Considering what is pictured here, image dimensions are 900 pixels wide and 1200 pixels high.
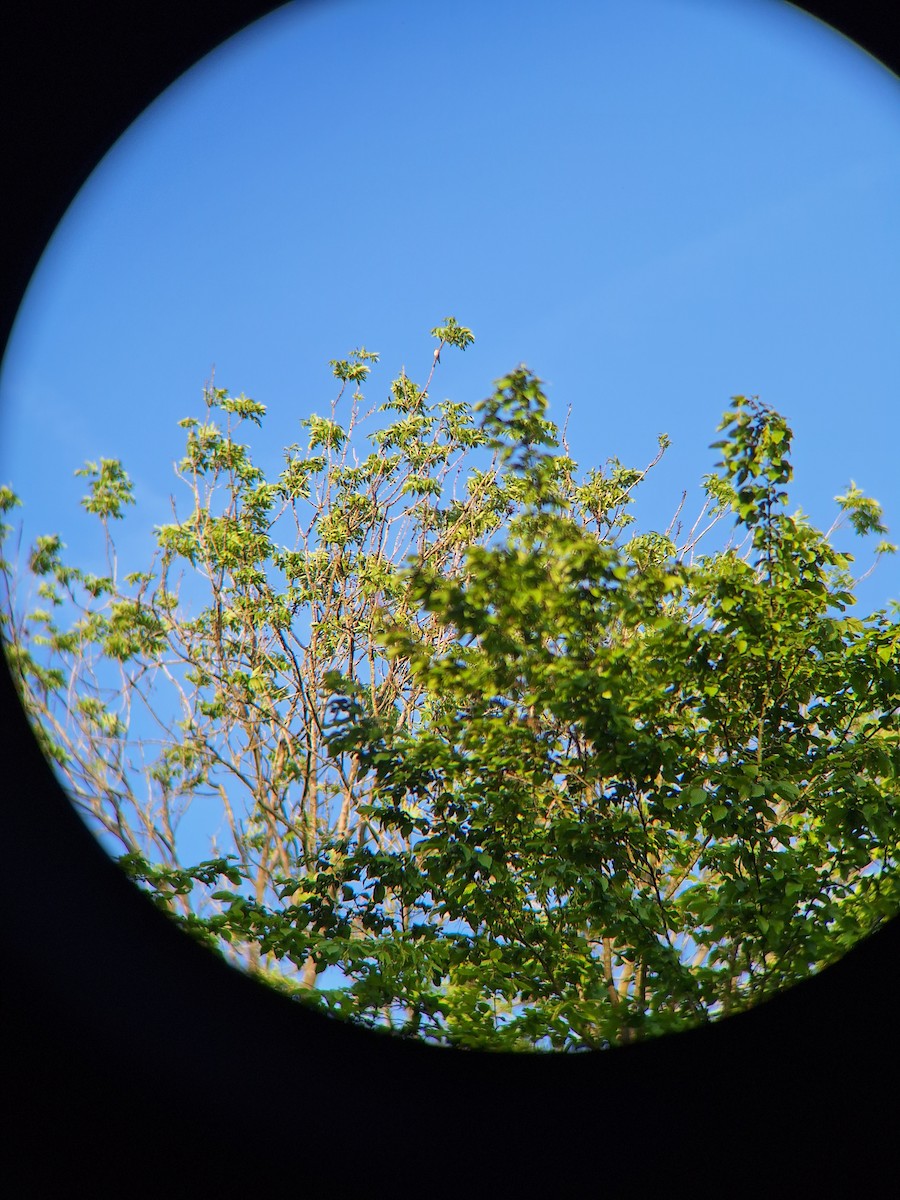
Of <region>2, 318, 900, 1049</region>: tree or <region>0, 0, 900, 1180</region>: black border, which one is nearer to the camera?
<region>0, 0, 900, 1180</region>: black border

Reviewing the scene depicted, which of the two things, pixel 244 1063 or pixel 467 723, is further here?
pixel 467 723

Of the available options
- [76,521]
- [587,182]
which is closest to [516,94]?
[587,182]

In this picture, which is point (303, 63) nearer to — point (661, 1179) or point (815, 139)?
point (815, 139)

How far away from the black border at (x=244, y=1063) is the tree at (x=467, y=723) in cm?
9

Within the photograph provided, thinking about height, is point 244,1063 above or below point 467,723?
below

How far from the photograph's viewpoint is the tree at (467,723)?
1.63 meters

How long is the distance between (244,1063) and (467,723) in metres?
0.77

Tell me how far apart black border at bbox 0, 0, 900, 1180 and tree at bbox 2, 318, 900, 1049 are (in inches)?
3.4

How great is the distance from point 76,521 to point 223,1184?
1261mm

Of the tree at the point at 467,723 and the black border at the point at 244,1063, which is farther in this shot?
the tree at the point at 467,723

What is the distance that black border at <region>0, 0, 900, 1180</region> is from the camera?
1.42 m

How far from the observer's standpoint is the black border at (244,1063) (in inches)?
56.1

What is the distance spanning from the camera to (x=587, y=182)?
1765 mm

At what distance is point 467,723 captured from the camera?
1670 millimetres
